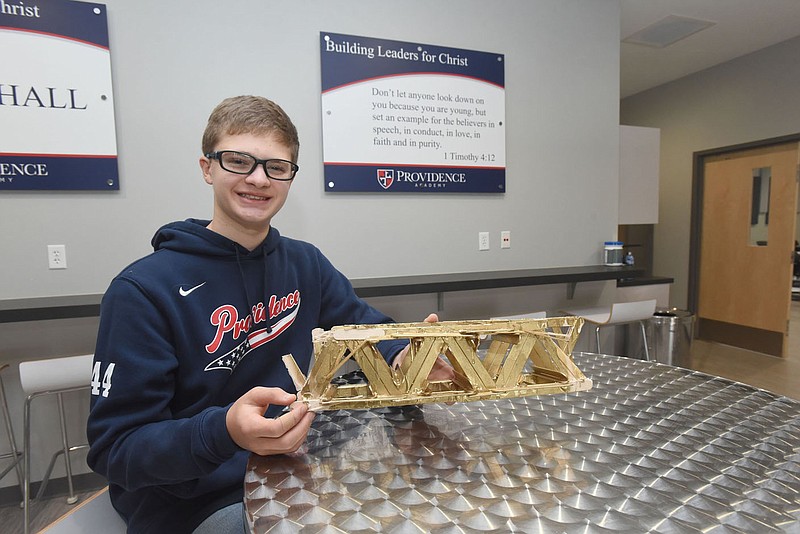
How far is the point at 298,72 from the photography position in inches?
96.7

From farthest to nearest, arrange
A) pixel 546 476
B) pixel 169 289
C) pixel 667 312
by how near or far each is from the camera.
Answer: pixel 667 312 → pixel 169 289 → pixel 546 476

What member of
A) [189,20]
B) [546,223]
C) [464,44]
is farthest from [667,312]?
[189,20]

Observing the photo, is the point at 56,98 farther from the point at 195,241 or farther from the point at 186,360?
the point at 186,360

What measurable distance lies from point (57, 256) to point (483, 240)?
93.5 inches

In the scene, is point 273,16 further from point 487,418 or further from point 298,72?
point 487,418

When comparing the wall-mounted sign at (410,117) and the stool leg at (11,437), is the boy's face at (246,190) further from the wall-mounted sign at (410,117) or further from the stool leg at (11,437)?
the stool leg at (11,437)

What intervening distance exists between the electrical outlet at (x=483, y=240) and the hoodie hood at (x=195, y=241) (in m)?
2.04

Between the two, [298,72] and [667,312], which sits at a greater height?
[298,72]

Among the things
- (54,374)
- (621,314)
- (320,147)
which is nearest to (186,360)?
(54,374)

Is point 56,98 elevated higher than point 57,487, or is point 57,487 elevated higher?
point 56,98

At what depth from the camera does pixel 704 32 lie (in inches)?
146

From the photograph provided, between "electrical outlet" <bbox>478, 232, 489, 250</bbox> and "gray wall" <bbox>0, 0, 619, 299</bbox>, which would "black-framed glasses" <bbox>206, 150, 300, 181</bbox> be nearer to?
"gray wall" <bbox>0, 0, 619, 299</bbox>

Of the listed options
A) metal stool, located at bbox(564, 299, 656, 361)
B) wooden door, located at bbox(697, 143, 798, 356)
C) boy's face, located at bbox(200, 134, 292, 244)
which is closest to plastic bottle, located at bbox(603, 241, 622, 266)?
metal stool, located at bbox(564, 299, 656, 361)

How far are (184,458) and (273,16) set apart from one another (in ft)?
7.81
